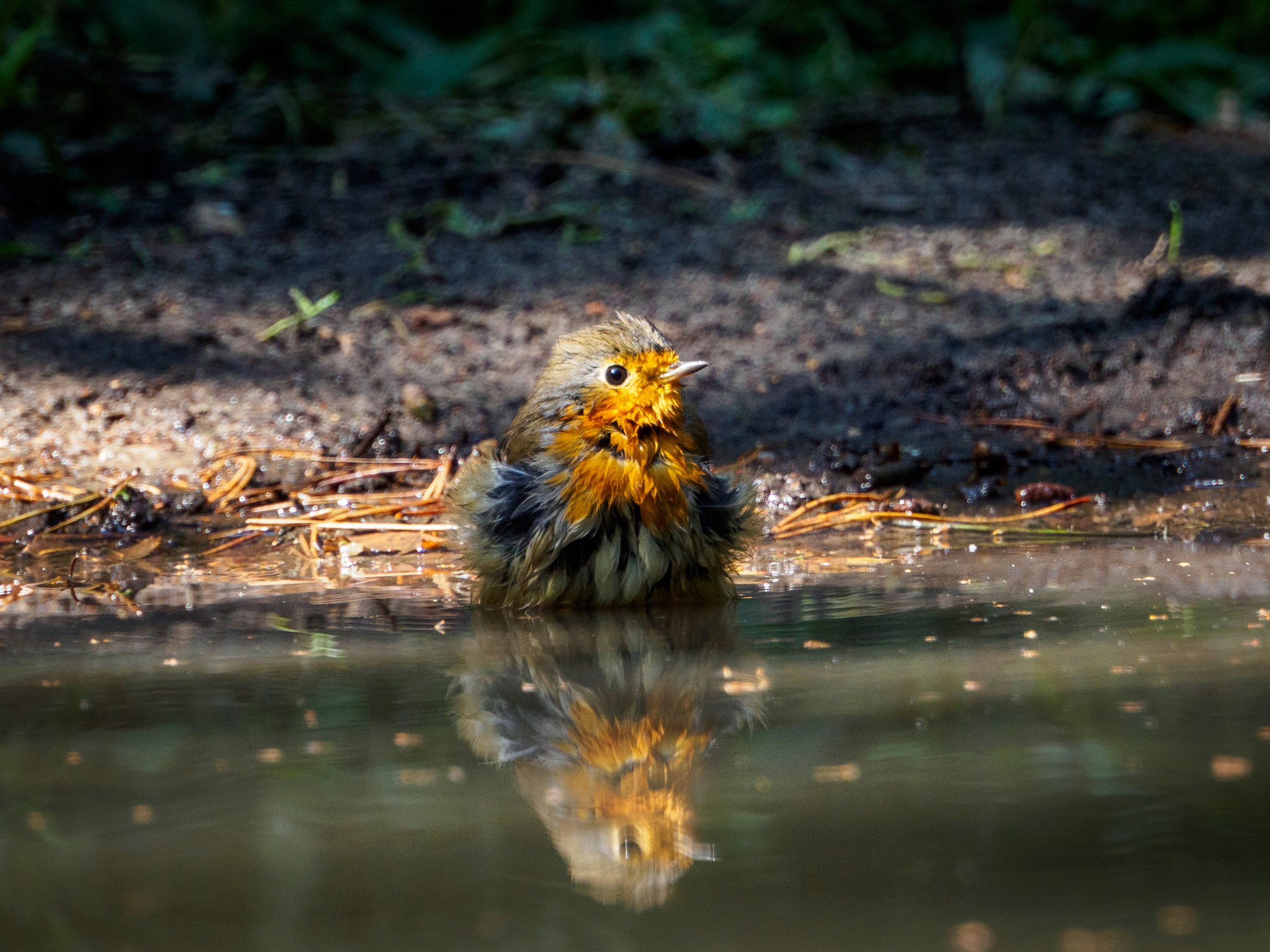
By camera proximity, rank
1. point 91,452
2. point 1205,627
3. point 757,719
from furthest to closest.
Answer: point 91,452
point 1205,627
point 757,719

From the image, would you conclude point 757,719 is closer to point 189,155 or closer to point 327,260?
point 327,260

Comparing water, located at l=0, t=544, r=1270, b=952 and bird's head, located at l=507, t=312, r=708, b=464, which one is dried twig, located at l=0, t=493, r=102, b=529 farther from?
bird's head, located at l=507, t=312, r=708, b=464

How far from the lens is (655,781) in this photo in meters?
1.88

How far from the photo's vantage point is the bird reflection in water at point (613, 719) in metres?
1.62

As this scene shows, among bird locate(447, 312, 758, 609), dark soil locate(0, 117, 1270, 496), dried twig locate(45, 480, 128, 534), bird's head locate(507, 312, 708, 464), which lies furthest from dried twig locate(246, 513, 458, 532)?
bird's head locate(507, 312, 708, 464)

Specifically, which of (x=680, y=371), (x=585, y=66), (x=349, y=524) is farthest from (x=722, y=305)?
(x=585, y=66)

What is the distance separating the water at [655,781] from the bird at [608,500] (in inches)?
8.5

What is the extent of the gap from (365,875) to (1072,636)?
1.67 metres

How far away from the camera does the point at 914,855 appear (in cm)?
155

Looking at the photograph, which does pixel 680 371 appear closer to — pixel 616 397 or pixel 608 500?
pixel 616 397

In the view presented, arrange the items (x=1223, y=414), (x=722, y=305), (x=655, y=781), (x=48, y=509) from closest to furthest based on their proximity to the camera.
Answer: (x=655, y=781) < (x=48, y=509) < (x=1223, y=414) < (x=722, y=305)

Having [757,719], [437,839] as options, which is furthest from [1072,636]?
[437,839]

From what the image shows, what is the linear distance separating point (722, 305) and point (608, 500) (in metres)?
3.07

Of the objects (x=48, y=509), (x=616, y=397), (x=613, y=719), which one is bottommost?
(x=613, y=719)
